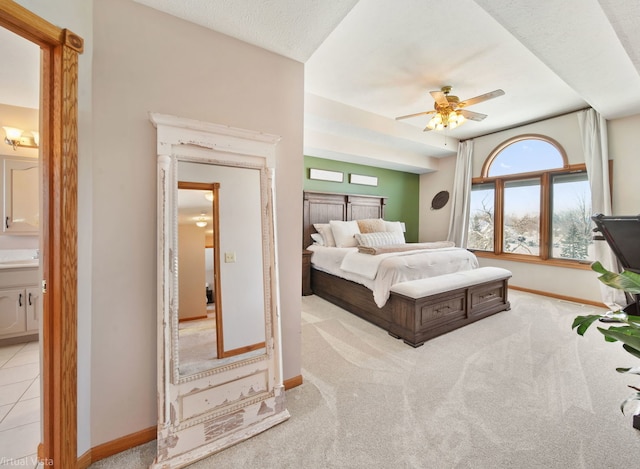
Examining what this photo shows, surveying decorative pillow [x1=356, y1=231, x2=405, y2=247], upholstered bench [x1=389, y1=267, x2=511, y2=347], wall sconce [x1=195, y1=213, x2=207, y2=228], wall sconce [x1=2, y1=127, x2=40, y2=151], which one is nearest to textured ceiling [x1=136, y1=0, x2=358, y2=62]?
wall sconce [x1=195, y1=213, x2=207, y2=228]

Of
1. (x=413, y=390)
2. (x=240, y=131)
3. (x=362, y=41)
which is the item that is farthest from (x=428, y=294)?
(x=362, y=41)

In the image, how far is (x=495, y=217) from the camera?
491cm

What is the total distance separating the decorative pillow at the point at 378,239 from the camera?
410 cm

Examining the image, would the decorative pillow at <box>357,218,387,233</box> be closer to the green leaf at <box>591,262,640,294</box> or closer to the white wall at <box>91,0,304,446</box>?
the white wall at <box>91,0,304,446</box>

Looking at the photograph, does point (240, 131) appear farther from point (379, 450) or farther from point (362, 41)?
point (379, 450)

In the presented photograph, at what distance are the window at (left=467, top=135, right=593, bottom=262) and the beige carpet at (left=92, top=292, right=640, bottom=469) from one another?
1.98 metres

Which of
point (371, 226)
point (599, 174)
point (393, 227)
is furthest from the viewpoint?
point (393, 227)

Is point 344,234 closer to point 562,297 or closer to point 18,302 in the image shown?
point 562,297

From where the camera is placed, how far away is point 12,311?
8.09 ft

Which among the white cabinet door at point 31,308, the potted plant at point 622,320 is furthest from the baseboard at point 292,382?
the white cabinet door at point 31,308

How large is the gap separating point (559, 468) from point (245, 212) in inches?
84.7

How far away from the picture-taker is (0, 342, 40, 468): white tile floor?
1.37m

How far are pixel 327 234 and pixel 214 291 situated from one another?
9.56 ft

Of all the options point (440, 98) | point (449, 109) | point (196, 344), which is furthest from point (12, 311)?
point (449, 109)
